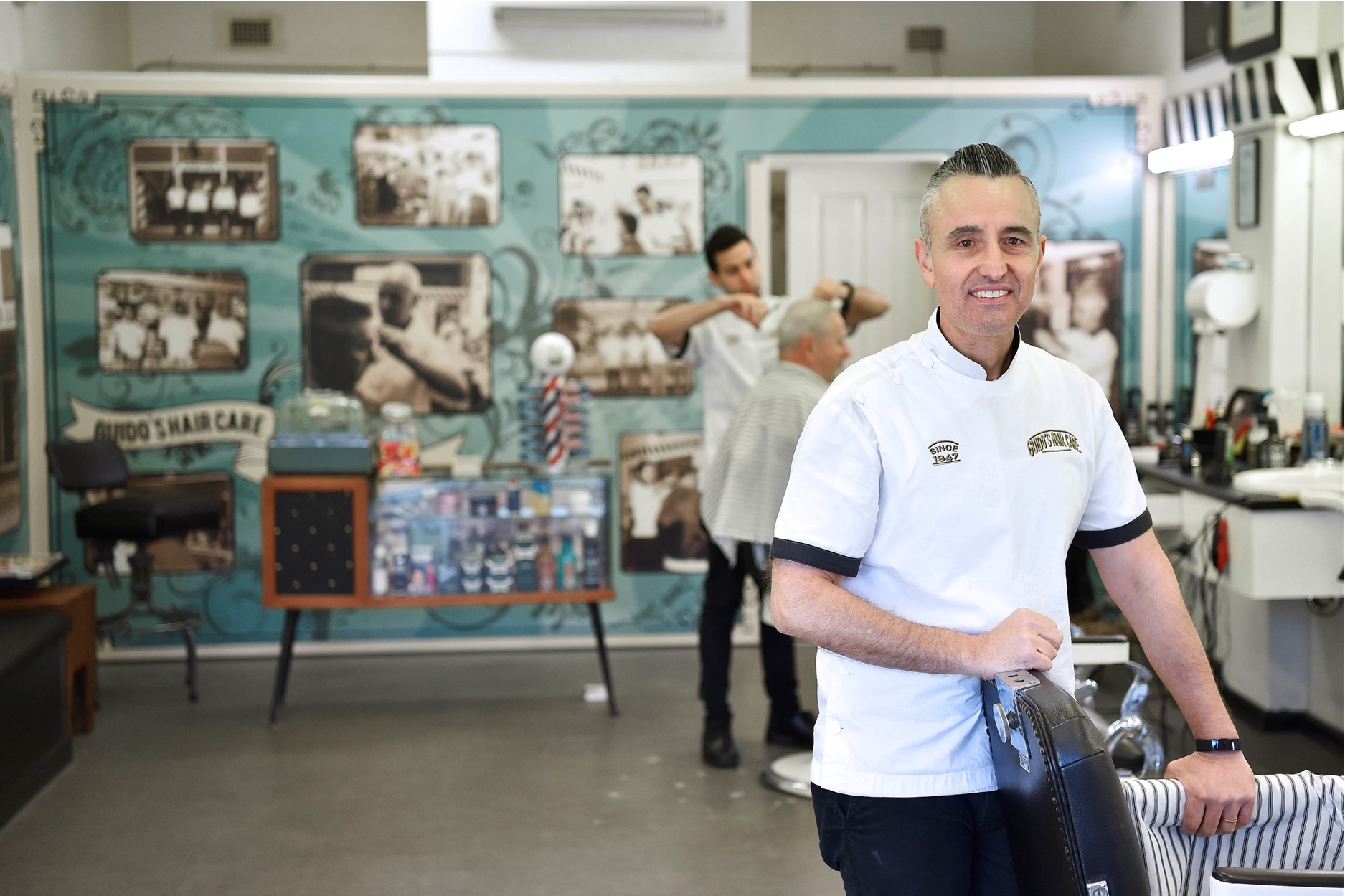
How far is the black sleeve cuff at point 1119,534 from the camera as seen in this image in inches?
79.8

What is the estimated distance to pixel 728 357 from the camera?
518 centimetres

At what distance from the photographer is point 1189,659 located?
1.97 m

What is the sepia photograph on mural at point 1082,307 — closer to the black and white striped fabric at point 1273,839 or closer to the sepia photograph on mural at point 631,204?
the sepia photograph on mural at point 631,204

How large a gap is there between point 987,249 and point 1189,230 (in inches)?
205

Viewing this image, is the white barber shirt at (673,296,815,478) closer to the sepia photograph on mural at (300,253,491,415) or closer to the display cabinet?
the display cabinet

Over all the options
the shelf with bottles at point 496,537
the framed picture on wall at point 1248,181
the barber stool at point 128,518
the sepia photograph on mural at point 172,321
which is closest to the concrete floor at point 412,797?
the barber stool at point 128,518

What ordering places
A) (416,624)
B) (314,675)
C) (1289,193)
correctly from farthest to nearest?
(416,624)
(314,675)
(1289,193)

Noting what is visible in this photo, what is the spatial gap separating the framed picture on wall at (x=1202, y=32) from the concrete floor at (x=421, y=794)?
9.15 feet

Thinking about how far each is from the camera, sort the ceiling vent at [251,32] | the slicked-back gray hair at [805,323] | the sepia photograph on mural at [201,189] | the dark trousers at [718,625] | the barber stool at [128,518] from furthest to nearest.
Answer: the ceiling vent at [251,32] < the sepia photograph on mural at [201,189] < the barber stool at [128,518] < the dark trousers at [718,625] < the slicked-back gray hair at [805,323]

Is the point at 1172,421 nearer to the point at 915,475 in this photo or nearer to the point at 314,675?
the point at 314,675

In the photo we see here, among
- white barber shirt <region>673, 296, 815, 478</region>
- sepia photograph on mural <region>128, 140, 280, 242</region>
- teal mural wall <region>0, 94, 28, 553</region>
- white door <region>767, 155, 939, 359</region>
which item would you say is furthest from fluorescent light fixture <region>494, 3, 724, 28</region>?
teal mural wall <region>0, 94, 28, 553</region>

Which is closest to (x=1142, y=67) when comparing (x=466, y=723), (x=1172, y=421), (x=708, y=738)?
(x=1172, y=421)

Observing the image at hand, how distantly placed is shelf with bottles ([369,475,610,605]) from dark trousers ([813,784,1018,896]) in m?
3.60

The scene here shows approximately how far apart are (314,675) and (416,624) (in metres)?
0.61
